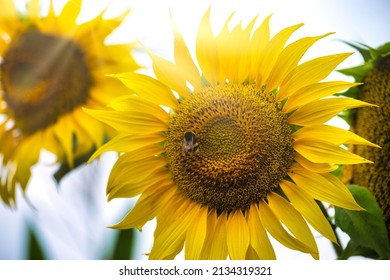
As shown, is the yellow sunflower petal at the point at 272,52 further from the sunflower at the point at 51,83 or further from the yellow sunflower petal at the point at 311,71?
the sunflower at the point at 51,83

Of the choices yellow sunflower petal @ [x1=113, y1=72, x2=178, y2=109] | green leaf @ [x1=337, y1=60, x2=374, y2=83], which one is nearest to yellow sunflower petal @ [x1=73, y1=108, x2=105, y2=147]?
yellow sunflower petal @ [x1=113, y1=72, x2=178, y2=109]

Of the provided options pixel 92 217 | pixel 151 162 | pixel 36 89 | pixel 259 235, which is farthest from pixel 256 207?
pixel 36 89

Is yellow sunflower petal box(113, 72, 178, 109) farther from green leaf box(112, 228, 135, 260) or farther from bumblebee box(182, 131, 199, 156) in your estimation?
green leaf box(112, 228, 135, 260)

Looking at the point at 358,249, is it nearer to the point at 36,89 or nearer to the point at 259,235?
the point at 259,235

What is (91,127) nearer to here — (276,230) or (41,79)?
(41,79)

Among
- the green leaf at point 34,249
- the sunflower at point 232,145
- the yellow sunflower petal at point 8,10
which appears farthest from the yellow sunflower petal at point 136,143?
the yellow sunflower petal at point 8,10

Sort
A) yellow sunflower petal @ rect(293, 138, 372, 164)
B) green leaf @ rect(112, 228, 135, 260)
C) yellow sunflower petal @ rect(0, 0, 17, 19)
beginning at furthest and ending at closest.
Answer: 1. yellow sunflower petal @ rect(0, 0, 17, 19)
2. green leaf @ rect(112, 228, 135, 260)
3. yellow sunflower petal @ rect(293, 138, 372, 164)

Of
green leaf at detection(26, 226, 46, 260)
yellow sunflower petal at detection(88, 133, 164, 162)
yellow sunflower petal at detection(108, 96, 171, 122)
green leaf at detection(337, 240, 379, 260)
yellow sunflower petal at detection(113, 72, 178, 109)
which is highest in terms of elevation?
yellow sunflower petal at detection(113, 72, 178, 109)
